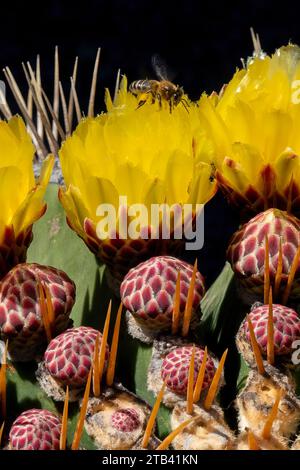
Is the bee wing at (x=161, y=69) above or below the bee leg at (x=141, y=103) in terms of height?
above

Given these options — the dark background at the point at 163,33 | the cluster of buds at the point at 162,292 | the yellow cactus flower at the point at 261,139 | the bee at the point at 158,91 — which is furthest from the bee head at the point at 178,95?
the dark background at the point at 163,33

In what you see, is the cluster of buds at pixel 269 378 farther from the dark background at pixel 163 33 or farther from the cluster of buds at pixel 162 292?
the dark background at pixel 163 33

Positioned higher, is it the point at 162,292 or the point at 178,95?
the point at 178,95

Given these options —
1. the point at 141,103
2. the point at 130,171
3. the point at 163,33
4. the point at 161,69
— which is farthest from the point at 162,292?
the point at 163,33

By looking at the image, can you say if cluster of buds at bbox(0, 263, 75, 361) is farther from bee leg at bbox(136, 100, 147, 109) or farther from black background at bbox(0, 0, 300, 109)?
black background at bbox(0, 0, 300, 109)

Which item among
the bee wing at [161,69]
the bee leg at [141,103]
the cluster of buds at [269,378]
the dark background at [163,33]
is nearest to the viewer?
the cluster of buds at [269,378]

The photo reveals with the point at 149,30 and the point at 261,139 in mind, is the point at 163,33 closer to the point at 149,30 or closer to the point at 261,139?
the point at 149,30
